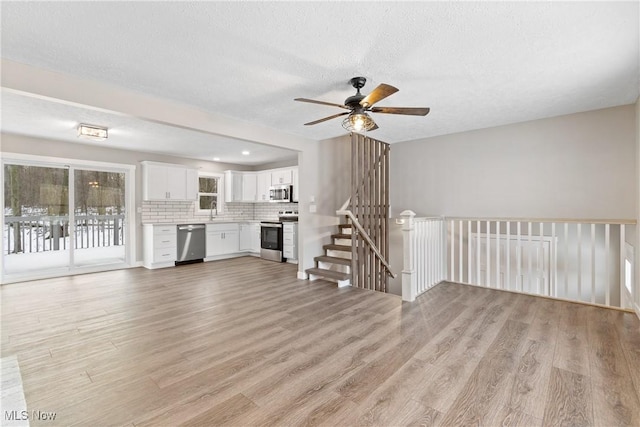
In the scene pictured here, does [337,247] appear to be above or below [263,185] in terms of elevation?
below

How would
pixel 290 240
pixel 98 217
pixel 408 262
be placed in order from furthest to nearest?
pixel 290 240, pixel 98 217, pixel 408 262

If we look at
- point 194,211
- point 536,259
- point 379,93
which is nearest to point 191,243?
point 194,211

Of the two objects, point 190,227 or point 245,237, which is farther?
point 245,237

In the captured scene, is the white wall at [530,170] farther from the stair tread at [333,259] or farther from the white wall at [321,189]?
the stair tread at [333,259]

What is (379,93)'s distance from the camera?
2420 millimetres

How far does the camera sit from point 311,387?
74.9 inches

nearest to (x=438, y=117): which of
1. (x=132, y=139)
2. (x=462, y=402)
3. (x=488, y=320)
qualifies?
(x=488, y=320)

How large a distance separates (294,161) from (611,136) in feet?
18.1

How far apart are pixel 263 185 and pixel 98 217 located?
3488 mm

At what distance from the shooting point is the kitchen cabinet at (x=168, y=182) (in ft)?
19.8

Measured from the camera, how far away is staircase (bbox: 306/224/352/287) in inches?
176

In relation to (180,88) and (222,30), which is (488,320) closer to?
(222,30)

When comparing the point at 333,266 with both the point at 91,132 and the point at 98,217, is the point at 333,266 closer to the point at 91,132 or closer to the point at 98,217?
the point at 91,132

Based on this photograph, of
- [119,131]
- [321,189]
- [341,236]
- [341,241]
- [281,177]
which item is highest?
[119,131]
